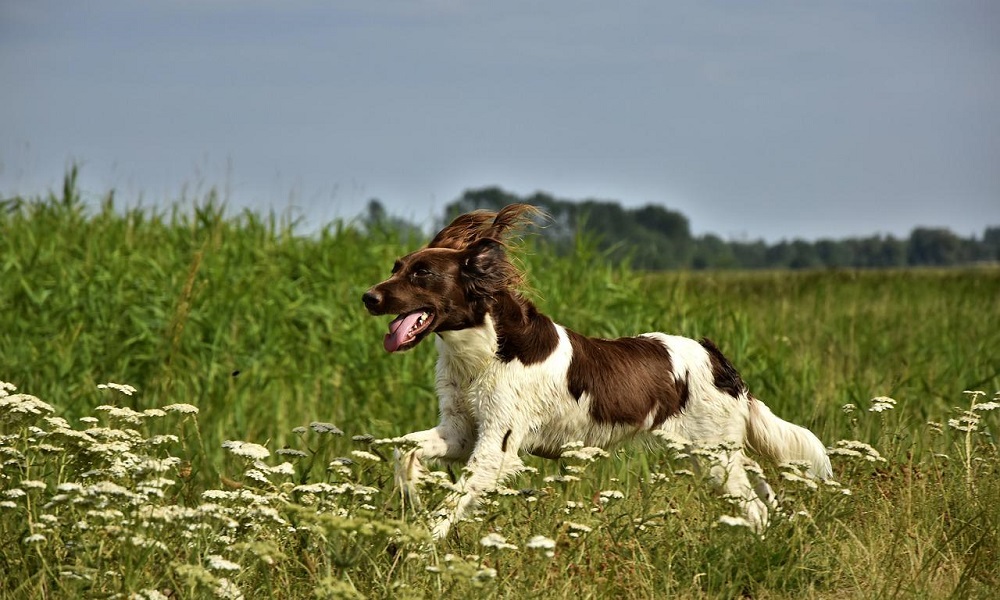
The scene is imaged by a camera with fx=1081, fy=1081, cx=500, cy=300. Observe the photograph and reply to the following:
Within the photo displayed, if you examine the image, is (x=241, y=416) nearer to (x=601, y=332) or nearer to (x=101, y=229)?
(x=601, y=332)

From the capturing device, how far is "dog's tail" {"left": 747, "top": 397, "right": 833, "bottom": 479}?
5121 mm

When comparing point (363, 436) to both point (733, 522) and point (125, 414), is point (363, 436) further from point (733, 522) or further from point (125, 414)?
point (733, 522)

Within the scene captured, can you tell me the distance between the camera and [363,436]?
4477 millimetres

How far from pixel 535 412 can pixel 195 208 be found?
7.81 meters

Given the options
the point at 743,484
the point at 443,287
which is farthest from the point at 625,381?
the point at 443,287

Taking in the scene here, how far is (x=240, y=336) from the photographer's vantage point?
9.39 m

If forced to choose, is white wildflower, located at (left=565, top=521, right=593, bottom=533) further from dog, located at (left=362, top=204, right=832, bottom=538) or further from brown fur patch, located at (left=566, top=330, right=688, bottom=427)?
brown fur patch, located at (left=566, top=330, right=688, bottom=427)

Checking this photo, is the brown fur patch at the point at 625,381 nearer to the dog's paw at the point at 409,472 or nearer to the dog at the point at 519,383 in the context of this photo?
the dog at the point at 519,383

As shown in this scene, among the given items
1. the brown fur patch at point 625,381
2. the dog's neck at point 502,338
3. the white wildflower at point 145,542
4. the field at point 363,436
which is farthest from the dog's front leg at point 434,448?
the white wildflower at point 145,542

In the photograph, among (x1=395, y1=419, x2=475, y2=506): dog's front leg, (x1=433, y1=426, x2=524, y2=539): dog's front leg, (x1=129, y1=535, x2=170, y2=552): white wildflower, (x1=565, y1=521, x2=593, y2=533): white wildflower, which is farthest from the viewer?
(x1=395, y1=419, x2=475, y2=506): dog's front leg

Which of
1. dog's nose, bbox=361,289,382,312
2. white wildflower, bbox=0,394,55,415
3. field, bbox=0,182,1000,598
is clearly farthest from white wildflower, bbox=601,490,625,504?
white wildflower, bbox=0,394,55,415

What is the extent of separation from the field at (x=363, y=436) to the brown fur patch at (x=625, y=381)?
0.26m

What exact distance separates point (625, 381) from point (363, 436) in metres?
1.25

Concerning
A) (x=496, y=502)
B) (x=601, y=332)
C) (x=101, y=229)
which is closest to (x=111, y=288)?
(x=101, y=229)
